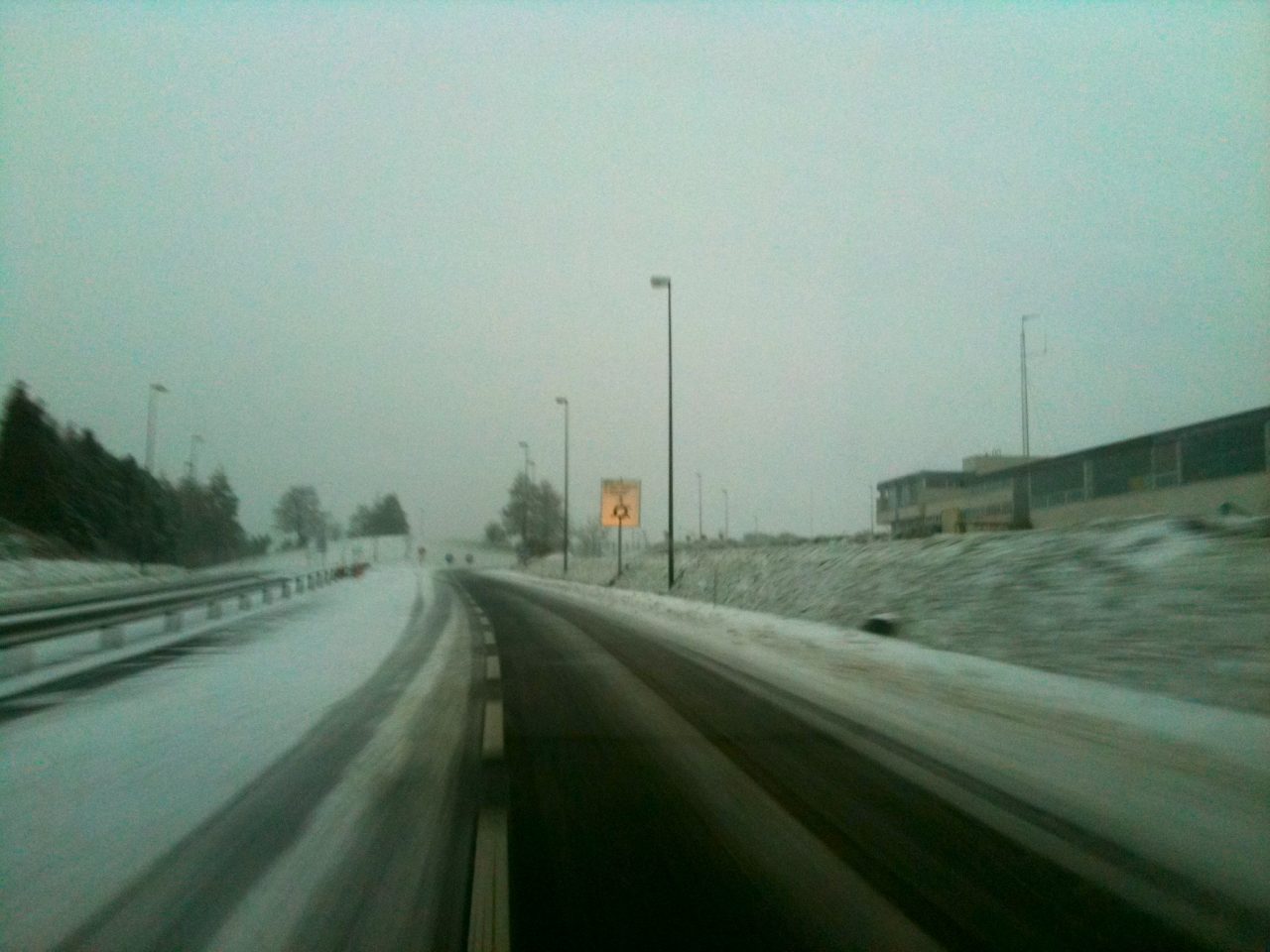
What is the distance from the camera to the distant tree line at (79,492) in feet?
56.3

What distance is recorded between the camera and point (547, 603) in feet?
109

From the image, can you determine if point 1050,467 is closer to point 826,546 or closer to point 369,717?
point 826,546

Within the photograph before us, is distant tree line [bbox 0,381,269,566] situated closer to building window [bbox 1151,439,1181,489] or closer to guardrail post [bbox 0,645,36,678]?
guardrail post [bbox 0,645,36,678]

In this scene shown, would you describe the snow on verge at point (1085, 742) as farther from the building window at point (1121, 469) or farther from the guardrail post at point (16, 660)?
the building window at point (1121, 469)

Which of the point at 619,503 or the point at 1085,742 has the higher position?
the point at 619,503

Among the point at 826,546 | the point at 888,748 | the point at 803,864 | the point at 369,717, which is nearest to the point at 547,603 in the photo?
the point at 826,546

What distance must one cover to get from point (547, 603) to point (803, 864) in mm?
28243

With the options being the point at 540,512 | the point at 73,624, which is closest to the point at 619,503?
the point at 73,624

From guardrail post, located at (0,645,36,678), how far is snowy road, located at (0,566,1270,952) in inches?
61.5

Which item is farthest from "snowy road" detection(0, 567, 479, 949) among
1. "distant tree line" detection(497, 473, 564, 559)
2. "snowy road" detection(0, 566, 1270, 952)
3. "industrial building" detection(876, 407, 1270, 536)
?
"distant tree line" detection(497, 473, 564, 559)

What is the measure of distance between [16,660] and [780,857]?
11936mm

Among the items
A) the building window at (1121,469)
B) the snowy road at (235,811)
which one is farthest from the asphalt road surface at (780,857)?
the building window at (1121,469)

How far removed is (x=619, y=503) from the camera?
51344 mm

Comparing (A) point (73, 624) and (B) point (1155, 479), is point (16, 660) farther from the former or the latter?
(B) point (1155, 479)
